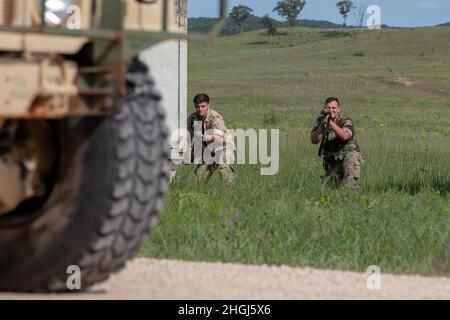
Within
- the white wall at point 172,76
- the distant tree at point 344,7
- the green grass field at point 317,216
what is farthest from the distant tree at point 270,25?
the white wall at point 172,76

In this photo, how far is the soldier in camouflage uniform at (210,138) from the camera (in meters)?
14.0

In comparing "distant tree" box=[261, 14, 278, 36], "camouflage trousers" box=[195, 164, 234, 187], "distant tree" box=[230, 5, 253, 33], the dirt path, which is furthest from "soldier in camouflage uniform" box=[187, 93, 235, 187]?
"distant tree" box=[230, 5, 253, 33]

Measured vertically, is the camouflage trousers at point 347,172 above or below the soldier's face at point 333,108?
below

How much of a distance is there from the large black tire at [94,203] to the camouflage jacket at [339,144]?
785cm

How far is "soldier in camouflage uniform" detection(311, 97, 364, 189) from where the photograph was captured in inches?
545

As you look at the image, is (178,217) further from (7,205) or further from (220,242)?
(7,205)

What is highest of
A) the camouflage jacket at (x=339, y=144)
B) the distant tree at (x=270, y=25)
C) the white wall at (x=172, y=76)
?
the distant tree at (x=270, y=25)

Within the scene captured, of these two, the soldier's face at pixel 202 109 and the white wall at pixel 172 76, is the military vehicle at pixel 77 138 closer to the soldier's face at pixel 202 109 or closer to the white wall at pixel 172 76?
the soldier's face at pixel 202 109

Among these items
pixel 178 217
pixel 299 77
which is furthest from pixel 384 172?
pixel 299 77

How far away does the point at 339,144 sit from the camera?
46.5 ft

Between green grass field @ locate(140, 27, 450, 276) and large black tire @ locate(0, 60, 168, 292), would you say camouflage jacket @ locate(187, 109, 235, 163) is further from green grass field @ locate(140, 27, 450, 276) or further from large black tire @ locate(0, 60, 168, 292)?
large black tire @ locate(0, 60, 168, 292)

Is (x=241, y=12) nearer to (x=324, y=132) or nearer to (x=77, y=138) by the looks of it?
(x=324, y=132)

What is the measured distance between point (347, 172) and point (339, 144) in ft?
1.44

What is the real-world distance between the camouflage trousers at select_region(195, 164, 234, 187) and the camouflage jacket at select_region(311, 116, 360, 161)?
1119 millimetres
